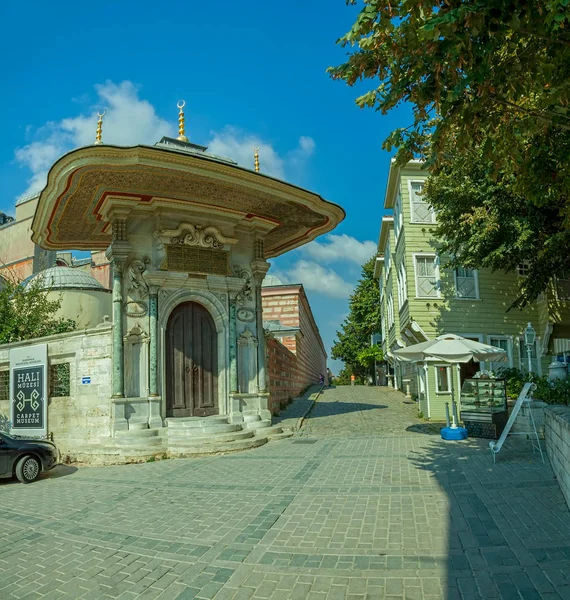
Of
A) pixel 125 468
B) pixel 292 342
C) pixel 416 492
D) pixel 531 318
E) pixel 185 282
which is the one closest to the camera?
pixel 416 492

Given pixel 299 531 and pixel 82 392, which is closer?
pixel 299 531

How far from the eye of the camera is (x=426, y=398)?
17.0 meters

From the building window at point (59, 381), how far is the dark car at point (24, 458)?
7.39 ft

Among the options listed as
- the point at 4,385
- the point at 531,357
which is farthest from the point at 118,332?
the point at 531,357

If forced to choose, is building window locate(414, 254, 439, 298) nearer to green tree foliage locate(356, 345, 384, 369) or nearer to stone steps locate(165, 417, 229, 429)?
stone steps locate(165, 417, 229, 429)

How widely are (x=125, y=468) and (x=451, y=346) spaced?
7822 mm

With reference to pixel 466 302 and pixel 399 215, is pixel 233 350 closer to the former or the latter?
pixel 466 302

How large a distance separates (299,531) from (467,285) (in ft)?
54.6

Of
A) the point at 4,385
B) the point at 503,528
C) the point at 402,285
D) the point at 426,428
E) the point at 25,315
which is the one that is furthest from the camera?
the point at 402,285

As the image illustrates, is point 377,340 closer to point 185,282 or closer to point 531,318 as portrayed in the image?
point 531,318

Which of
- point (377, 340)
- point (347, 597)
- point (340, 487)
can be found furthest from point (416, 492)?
point (377, 340)

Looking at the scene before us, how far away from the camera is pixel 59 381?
12484 millimetres

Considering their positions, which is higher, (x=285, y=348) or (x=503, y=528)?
(x=285, y=348)

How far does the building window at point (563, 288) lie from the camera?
768 inches
